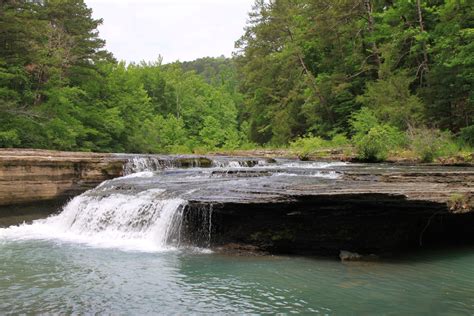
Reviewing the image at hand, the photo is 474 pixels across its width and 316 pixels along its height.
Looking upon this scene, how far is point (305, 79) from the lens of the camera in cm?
2952

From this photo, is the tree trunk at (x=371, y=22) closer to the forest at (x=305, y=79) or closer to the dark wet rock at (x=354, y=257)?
the forest at (x=305, y=79)

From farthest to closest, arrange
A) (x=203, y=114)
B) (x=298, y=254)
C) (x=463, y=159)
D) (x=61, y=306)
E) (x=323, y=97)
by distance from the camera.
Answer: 1. (x=203, y=114)
2. (x=323, y=97)
3. (x=463, y=159)
4. (x=298, y=254)
5. (x=61, y=306)

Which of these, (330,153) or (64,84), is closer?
(330,153)

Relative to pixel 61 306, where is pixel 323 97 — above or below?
above

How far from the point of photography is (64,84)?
2550 cm

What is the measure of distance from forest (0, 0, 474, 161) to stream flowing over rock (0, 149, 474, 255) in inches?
311

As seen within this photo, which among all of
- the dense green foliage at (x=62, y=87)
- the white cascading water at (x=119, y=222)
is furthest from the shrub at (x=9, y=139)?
the white cascading water at (x=119, y=222)

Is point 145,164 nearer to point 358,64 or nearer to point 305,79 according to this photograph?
point 305,79

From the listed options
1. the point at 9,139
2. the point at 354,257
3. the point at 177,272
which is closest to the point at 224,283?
the point at 177,272

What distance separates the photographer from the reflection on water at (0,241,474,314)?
5.56 meters

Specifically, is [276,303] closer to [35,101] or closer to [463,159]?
[463,159]

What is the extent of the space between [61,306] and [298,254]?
4981mm

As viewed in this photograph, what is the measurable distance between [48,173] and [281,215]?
28.4ft

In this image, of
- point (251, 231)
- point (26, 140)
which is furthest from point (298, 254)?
point (26, 140)
